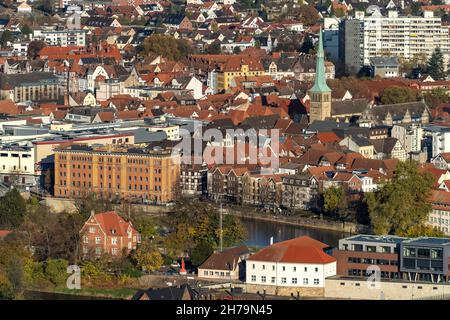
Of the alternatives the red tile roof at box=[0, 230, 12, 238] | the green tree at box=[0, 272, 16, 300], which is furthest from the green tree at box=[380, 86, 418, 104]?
the green tree at box=[0, 272, 16, 300]

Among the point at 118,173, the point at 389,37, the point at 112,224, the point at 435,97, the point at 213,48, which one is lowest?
the point at 112,224

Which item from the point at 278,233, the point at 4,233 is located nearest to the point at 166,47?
the point at 278,233

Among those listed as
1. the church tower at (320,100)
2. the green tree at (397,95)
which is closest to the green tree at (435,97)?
the green tree at (397,95)

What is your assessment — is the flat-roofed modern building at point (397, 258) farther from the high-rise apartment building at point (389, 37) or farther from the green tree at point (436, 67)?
the high-rise apartment building at point (389, 37)

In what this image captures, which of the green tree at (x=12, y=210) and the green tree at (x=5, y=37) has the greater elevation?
the green tree at (x=5, y=37)

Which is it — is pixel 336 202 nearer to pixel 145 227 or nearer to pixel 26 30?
pixel 145 227
